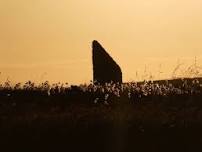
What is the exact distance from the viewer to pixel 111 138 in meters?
9.32

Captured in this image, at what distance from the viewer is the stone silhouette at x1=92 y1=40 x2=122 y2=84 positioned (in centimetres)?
2416

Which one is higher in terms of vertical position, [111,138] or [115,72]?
[115,72]

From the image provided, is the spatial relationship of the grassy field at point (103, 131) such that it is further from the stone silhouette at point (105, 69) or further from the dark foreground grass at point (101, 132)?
the stone silhouette at point (105, 69)

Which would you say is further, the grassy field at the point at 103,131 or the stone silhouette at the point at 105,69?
the stone silhouette at the point at 105,69

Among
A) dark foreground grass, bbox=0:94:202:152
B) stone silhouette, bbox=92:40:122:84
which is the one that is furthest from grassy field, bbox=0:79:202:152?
stone silhouette, bbox=92:40:122:84

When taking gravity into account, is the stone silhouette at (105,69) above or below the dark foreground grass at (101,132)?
above

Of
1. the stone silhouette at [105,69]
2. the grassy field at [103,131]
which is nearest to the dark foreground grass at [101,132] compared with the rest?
the grassy field at [103,131]

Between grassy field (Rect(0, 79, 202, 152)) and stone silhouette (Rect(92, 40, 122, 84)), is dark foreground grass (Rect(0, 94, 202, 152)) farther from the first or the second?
stone silhouette (Rect(92, 40, 122, 84))

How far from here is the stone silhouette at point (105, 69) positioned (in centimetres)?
2416

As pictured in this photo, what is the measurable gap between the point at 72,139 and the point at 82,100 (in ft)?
17.3

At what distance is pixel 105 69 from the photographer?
966 inches

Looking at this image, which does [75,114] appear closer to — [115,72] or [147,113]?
[147,113]

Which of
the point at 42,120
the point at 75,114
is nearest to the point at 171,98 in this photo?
the point at 75,114

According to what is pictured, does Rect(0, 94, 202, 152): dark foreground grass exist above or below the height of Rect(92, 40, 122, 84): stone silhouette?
below
